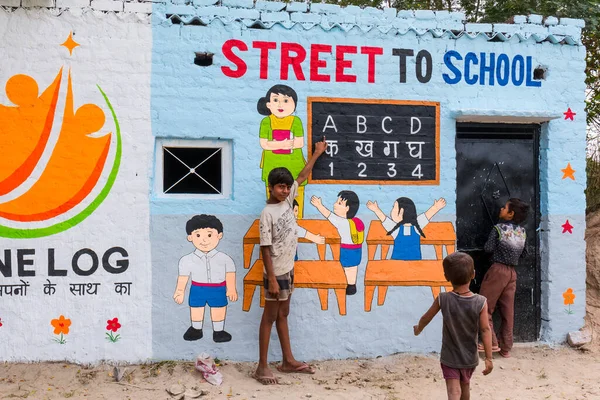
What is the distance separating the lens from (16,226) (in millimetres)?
5391

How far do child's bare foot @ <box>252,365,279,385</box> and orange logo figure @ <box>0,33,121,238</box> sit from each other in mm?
1962

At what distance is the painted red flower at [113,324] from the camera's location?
18.0 feet

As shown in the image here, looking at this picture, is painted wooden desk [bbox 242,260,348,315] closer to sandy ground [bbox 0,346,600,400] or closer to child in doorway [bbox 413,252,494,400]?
sandy ground [bbox 0,346,600,400]

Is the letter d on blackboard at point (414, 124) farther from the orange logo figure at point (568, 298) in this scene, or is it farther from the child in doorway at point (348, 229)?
the orange logo figure at point (568, 298)

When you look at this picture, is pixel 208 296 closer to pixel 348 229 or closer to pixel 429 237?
pixel 348 229

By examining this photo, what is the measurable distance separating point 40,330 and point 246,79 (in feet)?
9.09

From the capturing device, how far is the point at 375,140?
598 centimetres

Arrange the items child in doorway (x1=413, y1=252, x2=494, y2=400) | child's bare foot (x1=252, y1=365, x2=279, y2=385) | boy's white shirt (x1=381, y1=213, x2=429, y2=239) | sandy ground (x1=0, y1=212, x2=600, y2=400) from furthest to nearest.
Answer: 1. boy's white shirt (x1=381, y1=213, x2=429, y2=239)
2. child's bare foot (x1=252, y1=365, x2=279, y2=385)
3. sandy ground (x1=0, y1=212, x2=600, y2=400)
4. child in doorway (x1=413, y1=252, x2=494, y2=400)

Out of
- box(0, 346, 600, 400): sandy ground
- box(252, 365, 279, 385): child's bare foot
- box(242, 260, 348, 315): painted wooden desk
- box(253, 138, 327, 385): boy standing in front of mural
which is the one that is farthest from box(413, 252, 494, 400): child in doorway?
box(242, 260, 348, 315): painted wooden desk

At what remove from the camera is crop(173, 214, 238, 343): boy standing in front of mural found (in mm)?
5605

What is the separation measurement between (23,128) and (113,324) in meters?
1.82

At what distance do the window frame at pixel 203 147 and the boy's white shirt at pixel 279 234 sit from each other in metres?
0.65

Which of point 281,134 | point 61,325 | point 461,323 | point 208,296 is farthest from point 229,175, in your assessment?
point 461,323

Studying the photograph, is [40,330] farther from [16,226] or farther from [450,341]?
[450,341]
